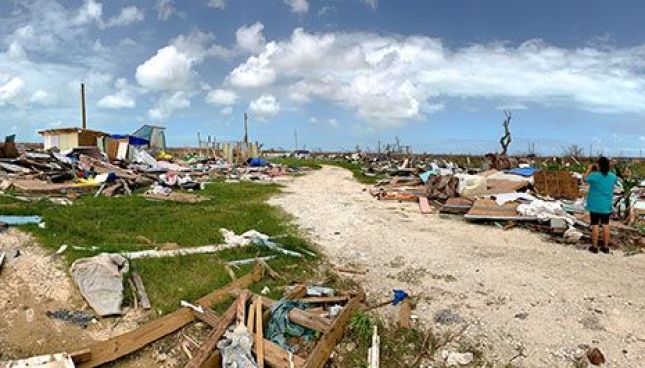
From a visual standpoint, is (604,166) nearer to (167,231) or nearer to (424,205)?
(424,205)

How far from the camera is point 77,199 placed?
12.3 meters

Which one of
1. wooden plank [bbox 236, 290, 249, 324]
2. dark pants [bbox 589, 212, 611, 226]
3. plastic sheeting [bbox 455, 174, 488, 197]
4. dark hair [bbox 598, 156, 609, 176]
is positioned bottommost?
wooden plank [bbox 236, 290, 249, 324]

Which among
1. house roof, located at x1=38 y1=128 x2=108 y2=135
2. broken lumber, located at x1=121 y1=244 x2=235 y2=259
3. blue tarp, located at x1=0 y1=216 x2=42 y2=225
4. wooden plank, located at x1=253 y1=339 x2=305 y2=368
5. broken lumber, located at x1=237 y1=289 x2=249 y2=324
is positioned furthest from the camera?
house roof, located at x1=38 y1=128 x2=108 y2=135

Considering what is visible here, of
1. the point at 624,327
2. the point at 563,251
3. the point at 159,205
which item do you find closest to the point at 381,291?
the point at 624,327

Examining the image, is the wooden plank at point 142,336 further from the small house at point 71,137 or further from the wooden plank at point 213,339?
the small house at point 71,137

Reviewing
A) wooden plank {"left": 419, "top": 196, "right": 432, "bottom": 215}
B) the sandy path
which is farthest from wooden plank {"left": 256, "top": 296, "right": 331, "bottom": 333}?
wooden plank {"left": 419, "top": 196, "right": 432, "bottom": 215}

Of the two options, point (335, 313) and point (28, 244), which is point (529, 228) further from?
point (28, 244)

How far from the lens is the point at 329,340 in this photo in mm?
4691

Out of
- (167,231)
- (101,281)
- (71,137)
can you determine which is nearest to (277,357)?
(101,281)

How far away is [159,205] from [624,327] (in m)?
10.3

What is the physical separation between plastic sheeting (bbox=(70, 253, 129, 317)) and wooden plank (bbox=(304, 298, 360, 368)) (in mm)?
2372

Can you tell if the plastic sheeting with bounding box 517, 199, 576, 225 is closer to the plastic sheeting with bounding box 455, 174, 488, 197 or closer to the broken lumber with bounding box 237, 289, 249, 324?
the plastic sheeting with bounding box 455, 174, 488, 197

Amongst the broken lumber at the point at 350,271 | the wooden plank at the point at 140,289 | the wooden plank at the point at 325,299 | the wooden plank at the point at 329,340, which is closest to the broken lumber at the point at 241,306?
the wooden plank at the point at 325,299

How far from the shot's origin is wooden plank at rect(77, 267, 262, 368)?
446 centimetres
